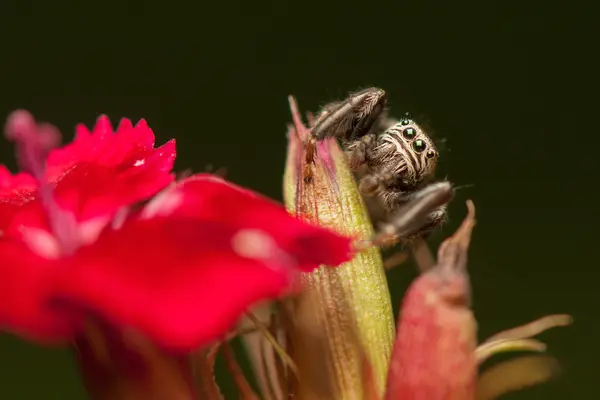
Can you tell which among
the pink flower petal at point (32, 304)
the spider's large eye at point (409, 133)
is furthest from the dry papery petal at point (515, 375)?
the pink flower petal at point (32, 304)

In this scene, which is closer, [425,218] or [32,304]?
[32,304]

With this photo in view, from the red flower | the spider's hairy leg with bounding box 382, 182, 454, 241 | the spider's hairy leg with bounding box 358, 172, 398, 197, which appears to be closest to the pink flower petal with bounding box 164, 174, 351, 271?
the red flower

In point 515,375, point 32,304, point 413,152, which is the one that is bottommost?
point 515,375

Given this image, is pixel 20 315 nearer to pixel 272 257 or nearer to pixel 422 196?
pixel 272 257

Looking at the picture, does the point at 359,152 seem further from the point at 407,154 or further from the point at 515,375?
the point at 515,375

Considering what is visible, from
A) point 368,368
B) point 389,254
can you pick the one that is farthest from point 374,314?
point 389,254

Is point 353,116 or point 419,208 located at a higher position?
point 353,116

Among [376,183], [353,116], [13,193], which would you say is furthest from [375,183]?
[13,193]
